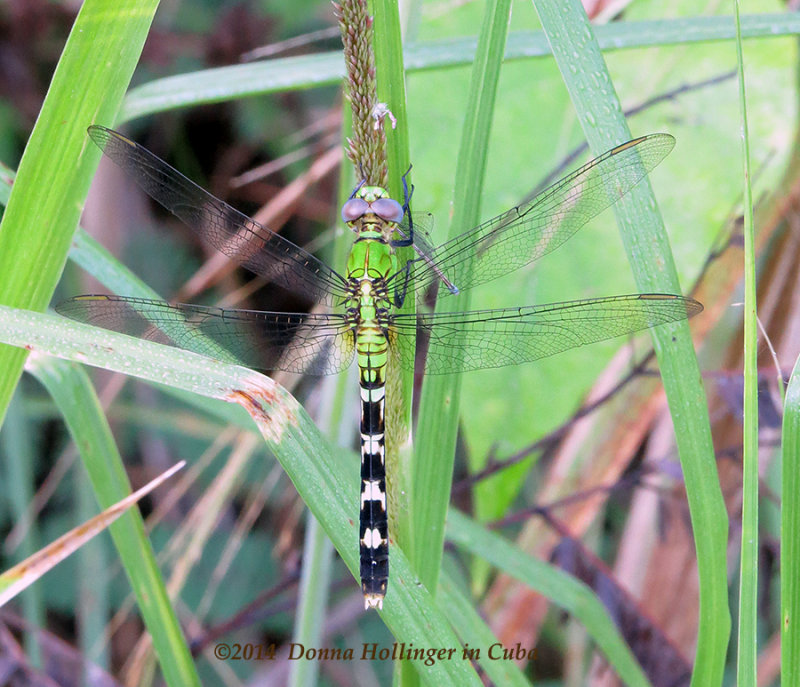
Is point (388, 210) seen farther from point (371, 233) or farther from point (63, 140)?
point (63, 140)

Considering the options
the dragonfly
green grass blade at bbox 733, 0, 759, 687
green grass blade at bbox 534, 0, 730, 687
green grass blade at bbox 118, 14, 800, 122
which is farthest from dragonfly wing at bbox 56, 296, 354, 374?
green grass blade at bbox 733, 0, 759, 687

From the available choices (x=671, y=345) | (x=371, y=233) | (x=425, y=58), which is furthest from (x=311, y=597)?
(x=425, y=58)

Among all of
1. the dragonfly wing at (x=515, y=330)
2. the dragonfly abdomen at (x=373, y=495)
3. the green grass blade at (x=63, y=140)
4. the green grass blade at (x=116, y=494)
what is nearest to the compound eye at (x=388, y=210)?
the dragonfly wing at (x=515, y=330)

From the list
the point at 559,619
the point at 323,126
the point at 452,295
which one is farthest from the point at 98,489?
the point at 559,619

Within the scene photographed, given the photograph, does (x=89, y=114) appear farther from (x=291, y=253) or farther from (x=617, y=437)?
(x=617, y=437)

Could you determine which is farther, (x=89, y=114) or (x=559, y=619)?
(x=559, y=619)

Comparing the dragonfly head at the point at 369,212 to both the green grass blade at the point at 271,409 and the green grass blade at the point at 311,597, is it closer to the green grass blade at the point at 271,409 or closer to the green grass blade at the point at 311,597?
the green grass blade at the point at 271,409

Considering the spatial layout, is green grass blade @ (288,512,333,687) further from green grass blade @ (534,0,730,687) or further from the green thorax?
green grass blade @ (534,0,730,687)
